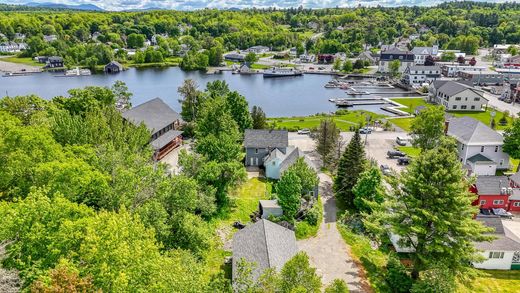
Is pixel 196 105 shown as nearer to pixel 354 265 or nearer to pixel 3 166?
pixel 3 166

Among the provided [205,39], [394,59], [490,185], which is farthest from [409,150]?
[205,39]

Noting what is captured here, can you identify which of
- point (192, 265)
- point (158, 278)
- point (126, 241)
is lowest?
point (192, 265)

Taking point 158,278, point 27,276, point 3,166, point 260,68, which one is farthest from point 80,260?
point 260,68

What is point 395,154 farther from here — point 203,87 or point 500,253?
point 203,87

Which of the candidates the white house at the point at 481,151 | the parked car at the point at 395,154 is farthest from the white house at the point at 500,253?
the parked car at the point at 395,154

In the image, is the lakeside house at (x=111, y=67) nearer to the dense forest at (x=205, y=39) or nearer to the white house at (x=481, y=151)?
the dense forest at (x=205, y=39)
